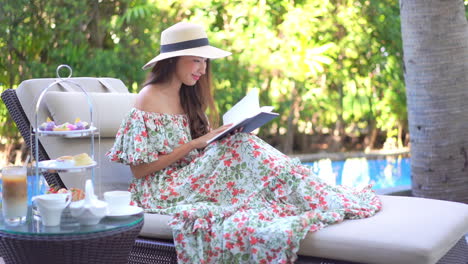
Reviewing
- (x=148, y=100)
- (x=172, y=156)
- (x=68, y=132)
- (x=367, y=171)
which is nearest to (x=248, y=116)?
(x=172, y=156)

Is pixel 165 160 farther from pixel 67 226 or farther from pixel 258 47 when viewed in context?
pixel 258 47

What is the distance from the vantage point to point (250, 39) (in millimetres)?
7668

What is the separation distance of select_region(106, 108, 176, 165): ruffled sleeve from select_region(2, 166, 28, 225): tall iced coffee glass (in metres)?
0.72

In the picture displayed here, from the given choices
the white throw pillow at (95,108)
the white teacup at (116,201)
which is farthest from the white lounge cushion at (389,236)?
the white throw pillow at (95,108)

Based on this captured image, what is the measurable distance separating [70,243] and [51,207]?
0.14m

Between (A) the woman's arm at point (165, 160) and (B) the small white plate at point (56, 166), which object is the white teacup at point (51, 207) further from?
(A) the woman's arm at point (165, 160)

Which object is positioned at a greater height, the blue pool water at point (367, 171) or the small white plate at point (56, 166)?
the small white plate at point (56, 166)

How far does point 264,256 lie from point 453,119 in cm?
226

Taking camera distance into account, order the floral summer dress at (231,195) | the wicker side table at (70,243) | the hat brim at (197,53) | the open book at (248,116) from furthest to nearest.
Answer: the hat brim at (197,53), the open book at (248,116), the floral summer dress at (231,195), the wicker side table at (70,243)

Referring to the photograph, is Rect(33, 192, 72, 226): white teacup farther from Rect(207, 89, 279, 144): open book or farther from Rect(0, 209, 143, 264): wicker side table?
Rect(207, 89, 279, 144): open book

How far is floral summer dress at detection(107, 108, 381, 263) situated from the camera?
2.78 meters

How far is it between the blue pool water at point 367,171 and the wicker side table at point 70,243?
4.62 m

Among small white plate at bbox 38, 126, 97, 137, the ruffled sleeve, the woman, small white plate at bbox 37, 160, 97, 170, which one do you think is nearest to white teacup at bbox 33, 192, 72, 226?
small white plate at bbox 37, 160, 97, 170

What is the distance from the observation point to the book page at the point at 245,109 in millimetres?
3098
